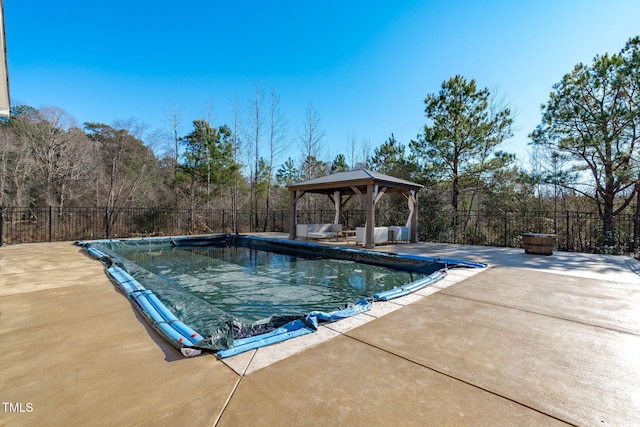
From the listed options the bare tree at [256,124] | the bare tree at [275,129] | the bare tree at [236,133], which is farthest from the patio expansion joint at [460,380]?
the bare tree at [275,129]

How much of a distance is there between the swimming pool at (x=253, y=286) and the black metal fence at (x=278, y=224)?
353 cm

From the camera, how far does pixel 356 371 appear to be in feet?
6.39

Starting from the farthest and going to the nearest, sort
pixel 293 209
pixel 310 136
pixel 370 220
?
1. pixel 310 136
2. pixel 293 209
3. pixel 370 220

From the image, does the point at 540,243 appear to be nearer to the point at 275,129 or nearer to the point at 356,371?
the point at 356,371

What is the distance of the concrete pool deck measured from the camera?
1504 millimetres

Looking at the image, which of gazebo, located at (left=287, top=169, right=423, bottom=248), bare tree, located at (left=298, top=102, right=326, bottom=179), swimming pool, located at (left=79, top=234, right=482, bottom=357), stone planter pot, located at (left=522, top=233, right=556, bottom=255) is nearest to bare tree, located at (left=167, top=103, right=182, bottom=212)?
swimming pool, located at (left=79, top=234, right=482, bottom=357)

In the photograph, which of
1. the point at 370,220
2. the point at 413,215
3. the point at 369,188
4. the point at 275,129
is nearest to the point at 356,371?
the point at 370,220

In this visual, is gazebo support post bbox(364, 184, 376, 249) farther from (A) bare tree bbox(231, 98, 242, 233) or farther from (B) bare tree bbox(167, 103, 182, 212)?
(B) bare tree bbox(167, 103, 182, 212)

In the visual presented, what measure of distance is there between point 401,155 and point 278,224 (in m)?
8.19

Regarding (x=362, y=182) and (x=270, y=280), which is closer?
(x=270, y=280)

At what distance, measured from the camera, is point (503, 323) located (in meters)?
2.89

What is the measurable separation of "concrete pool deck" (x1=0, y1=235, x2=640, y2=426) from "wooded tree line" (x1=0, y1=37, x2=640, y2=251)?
8851 mm

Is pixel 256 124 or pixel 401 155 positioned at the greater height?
pixel 256 124

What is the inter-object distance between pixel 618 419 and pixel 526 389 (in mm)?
396
